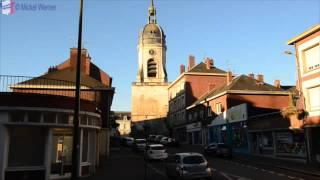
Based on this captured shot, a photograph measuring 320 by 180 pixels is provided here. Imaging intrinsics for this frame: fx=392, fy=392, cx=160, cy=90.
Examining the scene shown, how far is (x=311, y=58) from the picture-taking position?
3184 cm

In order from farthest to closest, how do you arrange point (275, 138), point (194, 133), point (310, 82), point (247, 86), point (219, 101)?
point (194, 133), point (219, 101), point (247, 86), point (275, 138), point (310, 82)

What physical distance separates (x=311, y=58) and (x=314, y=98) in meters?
3.30

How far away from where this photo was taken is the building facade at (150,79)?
101875 mm

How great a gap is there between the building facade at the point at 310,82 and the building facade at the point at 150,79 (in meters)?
68.9

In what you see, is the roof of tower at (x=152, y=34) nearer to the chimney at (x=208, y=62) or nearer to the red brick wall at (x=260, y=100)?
the chimney at (x=208, y=62)

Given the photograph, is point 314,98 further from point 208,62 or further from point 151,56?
point 151,56

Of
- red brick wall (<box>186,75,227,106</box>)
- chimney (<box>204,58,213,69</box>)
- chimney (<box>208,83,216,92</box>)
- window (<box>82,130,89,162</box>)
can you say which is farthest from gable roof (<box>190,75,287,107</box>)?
window (<box>82,130,89,162</box>)

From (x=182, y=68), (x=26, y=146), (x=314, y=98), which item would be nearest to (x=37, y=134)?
(x=26, y=146)

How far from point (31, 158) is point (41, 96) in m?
3.22

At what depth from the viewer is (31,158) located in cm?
2016

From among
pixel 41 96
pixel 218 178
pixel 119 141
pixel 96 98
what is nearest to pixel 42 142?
pixel 41 96

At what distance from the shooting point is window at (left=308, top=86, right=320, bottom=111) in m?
30.7

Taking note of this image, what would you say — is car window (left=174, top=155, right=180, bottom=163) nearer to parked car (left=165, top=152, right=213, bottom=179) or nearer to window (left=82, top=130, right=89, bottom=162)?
parked car (left=165, top=152, right=213, bottom=179)

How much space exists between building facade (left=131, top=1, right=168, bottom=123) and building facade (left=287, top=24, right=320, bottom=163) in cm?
6887
